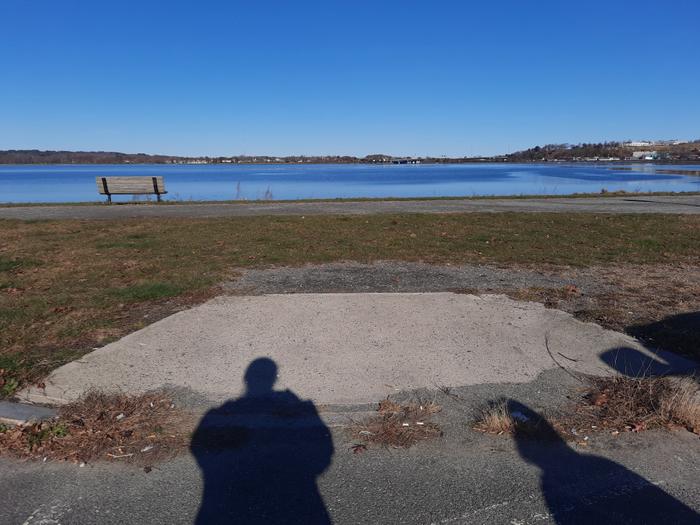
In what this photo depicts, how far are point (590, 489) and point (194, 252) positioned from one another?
7631mm

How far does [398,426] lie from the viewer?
348 cm

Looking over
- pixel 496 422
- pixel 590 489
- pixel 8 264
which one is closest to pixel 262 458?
pixel 496 422

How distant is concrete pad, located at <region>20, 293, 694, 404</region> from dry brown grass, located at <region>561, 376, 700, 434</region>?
0.43 metres

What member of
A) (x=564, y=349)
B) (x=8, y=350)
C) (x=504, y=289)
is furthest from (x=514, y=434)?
(x=8, y=350)

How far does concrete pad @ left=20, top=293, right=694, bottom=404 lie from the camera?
13.4ft

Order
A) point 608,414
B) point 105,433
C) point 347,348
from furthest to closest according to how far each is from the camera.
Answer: point 347,348, point 608,414, point 105,433

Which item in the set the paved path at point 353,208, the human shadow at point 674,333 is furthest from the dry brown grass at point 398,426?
the paved path at point 353,208

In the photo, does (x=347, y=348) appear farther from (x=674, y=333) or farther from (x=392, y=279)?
(x=674, y=333)

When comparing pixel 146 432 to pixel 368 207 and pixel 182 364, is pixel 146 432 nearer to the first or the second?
pixel 182 364

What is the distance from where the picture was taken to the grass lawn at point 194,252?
17.1 ft

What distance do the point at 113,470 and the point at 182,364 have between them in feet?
4.81

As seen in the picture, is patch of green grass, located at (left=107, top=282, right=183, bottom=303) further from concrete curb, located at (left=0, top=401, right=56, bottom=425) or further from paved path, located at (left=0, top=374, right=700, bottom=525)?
paved path, located at (left=0, top=374, right=700, bottom=525)

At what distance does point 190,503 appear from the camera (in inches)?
107

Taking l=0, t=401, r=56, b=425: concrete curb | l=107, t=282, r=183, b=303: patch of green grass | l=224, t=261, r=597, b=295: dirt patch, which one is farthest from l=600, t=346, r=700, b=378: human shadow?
l=107, t=282, r=183, b=303: patch of green grass
